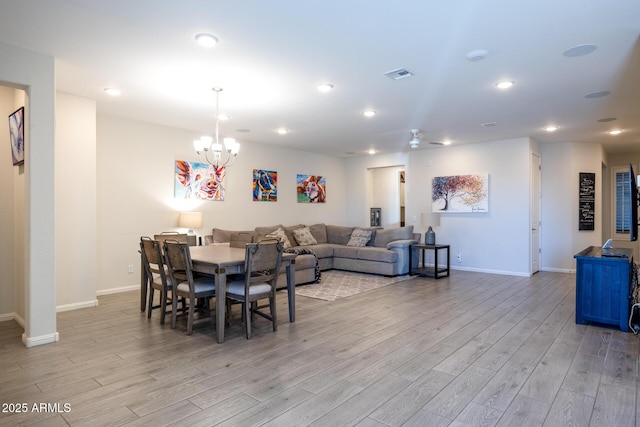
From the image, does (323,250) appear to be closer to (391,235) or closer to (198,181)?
(391,235)

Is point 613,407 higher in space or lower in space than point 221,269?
lower

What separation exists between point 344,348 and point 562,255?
617 centimetres

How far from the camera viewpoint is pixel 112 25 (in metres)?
2.72

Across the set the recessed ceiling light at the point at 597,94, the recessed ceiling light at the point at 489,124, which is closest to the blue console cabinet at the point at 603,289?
the recessed ceiling light at the point at 597,94

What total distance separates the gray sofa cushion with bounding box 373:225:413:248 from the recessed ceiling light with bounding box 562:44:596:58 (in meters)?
4.43

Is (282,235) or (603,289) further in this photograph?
(282,235)

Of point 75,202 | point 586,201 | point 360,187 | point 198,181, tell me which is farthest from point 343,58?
point 586,201

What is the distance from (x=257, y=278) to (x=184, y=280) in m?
0.76

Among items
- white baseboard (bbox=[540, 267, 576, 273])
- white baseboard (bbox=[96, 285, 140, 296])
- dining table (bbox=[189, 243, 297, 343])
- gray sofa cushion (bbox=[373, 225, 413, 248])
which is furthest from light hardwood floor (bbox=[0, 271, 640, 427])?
white baseboard (bbox=[540, 267, 576, 273])

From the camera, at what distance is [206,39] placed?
9.52ft

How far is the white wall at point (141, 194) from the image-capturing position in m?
5.27

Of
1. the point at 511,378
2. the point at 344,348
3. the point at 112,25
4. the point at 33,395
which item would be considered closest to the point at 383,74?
the point at 112,25

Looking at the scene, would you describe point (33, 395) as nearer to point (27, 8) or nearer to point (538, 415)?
point (27, 8)

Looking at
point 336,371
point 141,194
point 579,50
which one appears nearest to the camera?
point 336,371
